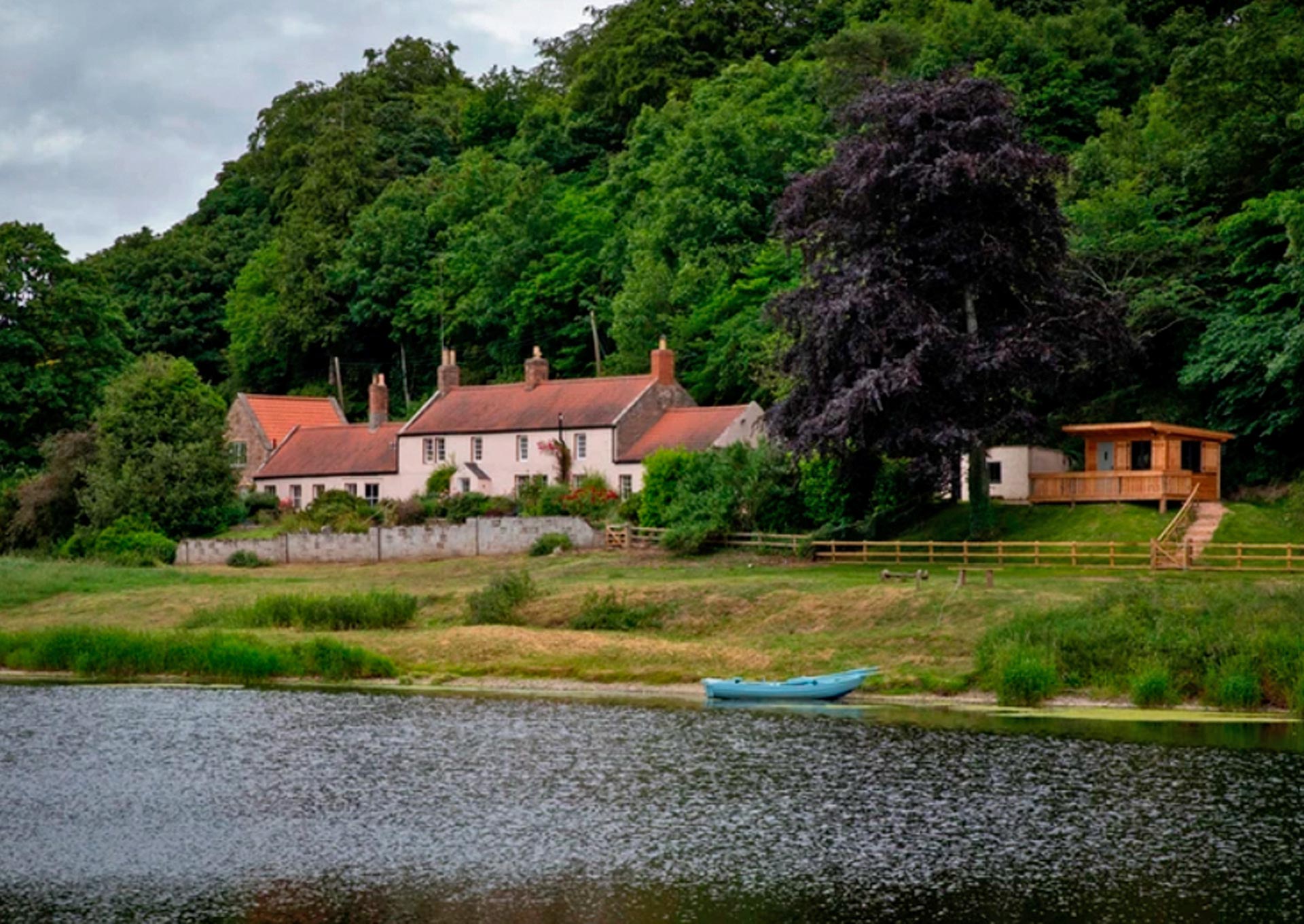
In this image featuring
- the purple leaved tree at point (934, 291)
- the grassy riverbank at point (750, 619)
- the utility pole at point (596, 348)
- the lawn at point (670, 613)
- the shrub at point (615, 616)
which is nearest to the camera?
the grassy riverbank at point (750, 619)

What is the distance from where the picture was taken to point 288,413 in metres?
98.9

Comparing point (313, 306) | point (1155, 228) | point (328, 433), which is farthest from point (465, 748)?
point (313, 306)

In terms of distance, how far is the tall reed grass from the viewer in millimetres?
41375

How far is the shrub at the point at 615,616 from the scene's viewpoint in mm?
53562

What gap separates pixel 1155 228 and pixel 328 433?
1732 inches

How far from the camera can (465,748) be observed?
120 ft

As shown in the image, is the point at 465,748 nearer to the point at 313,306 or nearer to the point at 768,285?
the point at 768,285

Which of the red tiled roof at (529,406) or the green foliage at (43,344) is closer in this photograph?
the red tiled roof at (529,406)

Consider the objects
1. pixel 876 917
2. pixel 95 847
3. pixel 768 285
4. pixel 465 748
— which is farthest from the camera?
pixel 768 285

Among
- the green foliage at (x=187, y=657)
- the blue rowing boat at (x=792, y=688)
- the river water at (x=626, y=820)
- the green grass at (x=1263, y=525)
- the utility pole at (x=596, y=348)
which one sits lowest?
the river water at (x=626, y=820)

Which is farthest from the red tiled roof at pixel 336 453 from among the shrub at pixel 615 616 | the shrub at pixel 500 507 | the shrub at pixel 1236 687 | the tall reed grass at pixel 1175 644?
the shrub at pixel 1236 687

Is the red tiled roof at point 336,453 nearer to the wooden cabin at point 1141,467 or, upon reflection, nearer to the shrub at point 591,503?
the shrub at point 591,503

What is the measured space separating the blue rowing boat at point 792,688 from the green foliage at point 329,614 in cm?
1441

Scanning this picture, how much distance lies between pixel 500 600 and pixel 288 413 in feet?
153
